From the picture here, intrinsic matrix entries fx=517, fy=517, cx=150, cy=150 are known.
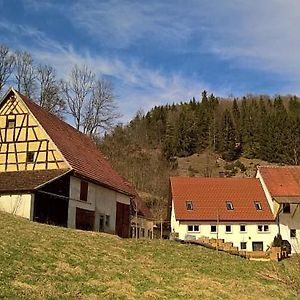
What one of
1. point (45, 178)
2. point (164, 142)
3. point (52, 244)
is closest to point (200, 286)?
point (52, 244)

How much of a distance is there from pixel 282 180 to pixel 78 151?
77.7 ft

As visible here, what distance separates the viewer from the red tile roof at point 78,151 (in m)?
34.6

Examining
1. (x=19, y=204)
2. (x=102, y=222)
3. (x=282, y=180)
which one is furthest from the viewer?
(x=282, y=180)

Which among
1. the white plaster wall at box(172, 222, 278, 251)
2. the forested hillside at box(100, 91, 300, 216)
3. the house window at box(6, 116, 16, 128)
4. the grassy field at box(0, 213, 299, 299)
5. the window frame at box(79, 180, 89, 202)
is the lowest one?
the grassy field at box(0, 213, 299, 299)

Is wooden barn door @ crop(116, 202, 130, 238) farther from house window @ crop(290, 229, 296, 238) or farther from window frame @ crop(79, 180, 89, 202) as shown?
house window @ crop(290, 229, 296, 238)

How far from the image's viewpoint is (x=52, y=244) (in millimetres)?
21250

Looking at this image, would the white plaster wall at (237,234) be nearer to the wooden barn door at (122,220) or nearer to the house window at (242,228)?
the house window at (242,228)

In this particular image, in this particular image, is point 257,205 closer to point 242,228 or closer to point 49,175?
point 242,228

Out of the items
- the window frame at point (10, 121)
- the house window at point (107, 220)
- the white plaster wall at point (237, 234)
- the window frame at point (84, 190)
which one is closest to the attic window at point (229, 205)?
the white plaster wall at point (237, 234)

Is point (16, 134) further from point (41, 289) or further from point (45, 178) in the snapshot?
point (41, 289)

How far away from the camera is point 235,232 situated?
49.3 meters

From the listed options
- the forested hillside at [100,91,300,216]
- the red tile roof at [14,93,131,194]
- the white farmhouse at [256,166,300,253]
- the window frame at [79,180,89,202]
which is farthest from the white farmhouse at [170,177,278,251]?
the forested hillside at [100,91,300,216]

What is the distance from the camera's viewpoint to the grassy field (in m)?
16.1

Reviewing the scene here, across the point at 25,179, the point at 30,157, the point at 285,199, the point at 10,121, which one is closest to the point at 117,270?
the point at 25,179
